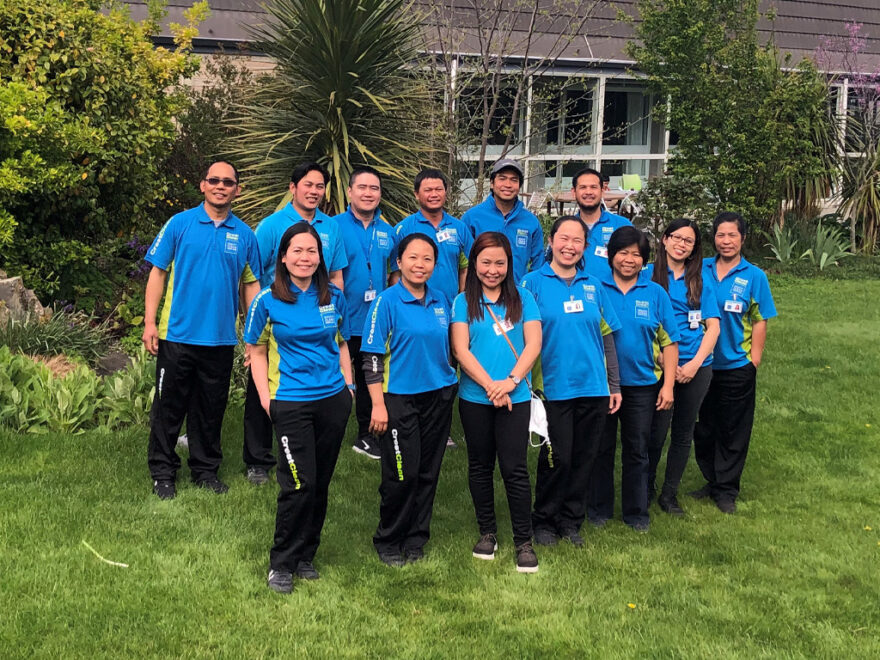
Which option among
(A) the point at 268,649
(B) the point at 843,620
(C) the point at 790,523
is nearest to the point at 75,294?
(A) the point at 268,649

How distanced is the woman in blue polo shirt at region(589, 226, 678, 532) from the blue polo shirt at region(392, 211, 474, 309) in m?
1.07

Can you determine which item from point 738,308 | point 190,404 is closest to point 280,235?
point 190,404

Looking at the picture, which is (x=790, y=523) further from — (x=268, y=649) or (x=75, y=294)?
(x=75, y=294)

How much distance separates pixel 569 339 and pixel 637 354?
1.61ft

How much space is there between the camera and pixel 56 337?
23.0 feet

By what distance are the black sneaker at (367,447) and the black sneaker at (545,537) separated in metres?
1.60

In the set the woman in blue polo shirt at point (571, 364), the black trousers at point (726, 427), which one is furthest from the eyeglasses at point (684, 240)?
the black trousers at point (726, 427)

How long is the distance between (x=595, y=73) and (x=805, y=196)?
4.06 m

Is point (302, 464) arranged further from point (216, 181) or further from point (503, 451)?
point (216, 181)

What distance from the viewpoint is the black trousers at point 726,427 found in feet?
17.0

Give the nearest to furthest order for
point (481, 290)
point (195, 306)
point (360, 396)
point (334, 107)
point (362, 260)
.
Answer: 1. point (481, 290)
2. point (195, 306)
3. point (362, 260)
4. point (360, 396)
5. point (334, 107)

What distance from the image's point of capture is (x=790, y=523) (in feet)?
16.5

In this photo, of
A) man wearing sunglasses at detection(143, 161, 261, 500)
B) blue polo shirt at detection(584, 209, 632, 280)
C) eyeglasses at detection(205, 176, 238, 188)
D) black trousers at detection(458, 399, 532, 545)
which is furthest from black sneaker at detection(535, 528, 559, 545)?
eyeglasses at detection(205, 176, 238, 188)

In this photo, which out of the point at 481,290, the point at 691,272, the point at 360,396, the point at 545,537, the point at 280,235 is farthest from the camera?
the point at 360,396
